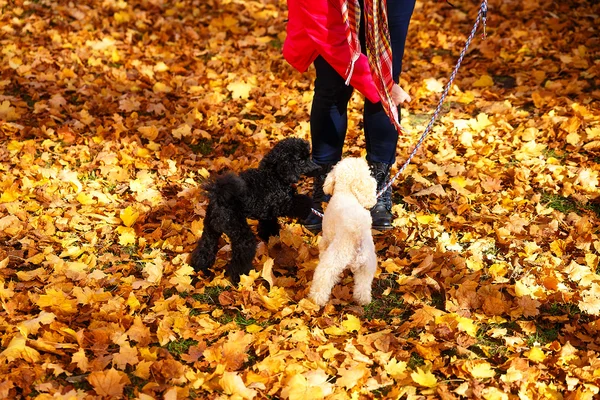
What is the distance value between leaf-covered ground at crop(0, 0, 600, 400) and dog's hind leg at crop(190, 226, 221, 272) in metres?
0.11

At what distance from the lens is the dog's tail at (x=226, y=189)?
4145 millimetres

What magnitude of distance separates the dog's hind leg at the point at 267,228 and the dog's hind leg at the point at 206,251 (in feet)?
1.56

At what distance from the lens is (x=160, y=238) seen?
16.1ft

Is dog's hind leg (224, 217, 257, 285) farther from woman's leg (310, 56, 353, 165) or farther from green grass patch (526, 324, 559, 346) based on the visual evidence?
green grass patch (526, 324, 559, 346)

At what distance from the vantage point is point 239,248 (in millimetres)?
4305

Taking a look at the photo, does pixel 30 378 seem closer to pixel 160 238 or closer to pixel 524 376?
pixel 160 238

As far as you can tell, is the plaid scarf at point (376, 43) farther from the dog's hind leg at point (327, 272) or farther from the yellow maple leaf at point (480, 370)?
the yellow maple leaf at point (480, 370)

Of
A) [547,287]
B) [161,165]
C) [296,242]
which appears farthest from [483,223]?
[161,165]

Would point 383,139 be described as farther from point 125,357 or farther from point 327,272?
point 125,357

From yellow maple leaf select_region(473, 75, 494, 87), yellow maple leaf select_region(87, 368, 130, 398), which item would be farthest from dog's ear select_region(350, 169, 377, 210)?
yellow maple leaf select_region(473, 75, 494, 87)

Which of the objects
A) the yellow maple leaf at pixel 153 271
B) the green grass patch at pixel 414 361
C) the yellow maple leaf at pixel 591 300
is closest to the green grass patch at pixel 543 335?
the yellow maple leaf at pixel 591 300

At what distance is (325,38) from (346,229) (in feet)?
4.98

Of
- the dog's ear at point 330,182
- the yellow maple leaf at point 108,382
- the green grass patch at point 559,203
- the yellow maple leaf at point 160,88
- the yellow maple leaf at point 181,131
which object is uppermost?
the dog's ear at point 330,182

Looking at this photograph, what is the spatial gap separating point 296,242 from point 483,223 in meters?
1.59
